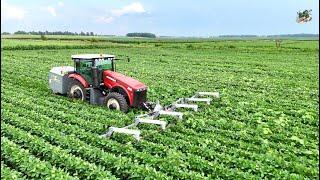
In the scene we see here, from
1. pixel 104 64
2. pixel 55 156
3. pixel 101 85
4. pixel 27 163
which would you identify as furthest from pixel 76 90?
pixel 27 163

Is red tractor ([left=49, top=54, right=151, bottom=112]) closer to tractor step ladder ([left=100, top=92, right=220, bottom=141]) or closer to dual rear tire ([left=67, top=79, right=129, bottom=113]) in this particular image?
dual rear tire ([left=67, top=79, right=129, bottom=113])

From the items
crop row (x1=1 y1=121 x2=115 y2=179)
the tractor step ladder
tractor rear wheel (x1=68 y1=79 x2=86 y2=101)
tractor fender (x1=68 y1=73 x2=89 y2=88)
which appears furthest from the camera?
tractor rear wheel (x1=68 y1=79 x2=86 y2=101)

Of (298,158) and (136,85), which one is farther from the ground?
(136,85)

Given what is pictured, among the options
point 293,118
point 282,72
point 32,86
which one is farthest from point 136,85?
point 282,72

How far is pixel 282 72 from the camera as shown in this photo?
30.8 m

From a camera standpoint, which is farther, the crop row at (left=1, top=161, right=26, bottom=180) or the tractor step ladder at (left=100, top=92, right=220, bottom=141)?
the tractor step ladder at (left=100, top=92, right=220, bottom=141)

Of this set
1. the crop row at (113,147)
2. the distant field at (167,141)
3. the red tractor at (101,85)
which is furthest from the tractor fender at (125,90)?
the crop row at (113,147)

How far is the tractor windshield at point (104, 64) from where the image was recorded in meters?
15.3

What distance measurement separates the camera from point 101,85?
15281mm

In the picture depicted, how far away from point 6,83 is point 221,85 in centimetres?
1061

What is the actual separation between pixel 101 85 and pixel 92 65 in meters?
0.78

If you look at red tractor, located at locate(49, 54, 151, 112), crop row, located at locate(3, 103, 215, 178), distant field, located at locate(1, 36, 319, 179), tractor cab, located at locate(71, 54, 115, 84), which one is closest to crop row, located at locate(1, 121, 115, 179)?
distant field, located at locate(1, 36, 319, 179)

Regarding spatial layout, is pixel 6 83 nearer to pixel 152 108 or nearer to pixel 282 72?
pixel 152 108

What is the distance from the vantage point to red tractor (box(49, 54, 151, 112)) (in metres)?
14.4
